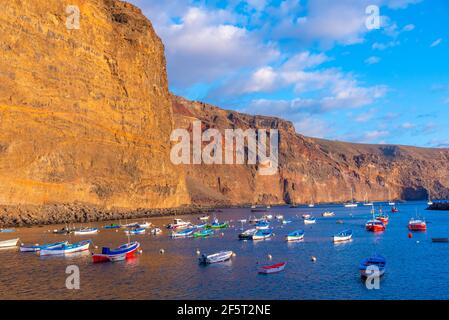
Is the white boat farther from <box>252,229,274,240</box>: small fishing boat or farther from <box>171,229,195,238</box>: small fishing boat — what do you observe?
<box>252,229,274,240</box>: small fishing boat

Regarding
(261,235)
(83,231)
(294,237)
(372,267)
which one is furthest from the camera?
(83,231)

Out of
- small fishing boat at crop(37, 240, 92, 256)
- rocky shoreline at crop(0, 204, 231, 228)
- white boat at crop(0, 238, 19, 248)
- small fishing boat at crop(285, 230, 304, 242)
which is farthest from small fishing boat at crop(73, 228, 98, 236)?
small fishing boat at crop(285, 230, 304, 242)

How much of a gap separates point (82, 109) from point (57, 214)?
23.9m

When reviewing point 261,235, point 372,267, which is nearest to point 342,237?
point 261,235

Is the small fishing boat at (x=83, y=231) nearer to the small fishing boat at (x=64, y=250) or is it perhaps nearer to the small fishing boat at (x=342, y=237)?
the small fishing boat at (x=64, y=250)

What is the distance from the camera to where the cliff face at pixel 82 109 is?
257ft

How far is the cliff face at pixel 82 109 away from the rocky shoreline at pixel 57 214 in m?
1.91

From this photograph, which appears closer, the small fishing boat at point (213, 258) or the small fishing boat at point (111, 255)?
the small fishing boat at point (213, 258)

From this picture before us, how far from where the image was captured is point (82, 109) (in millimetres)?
91750

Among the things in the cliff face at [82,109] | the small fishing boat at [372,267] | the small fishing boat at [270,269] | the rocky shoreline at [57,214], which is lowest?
the small fishing boat at [270,269]

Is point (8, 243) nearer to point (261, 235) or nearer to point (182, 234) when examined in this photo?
point (182, 234)

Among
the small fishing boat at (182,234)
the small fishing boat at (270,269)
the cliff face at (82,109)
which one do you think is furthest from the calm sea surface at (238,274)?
the cliff face at (82,109)

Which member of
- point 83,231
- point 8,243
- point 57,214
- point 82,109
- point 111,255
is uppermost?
point 82,109

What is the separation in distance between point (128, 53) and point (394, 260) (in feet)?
290
